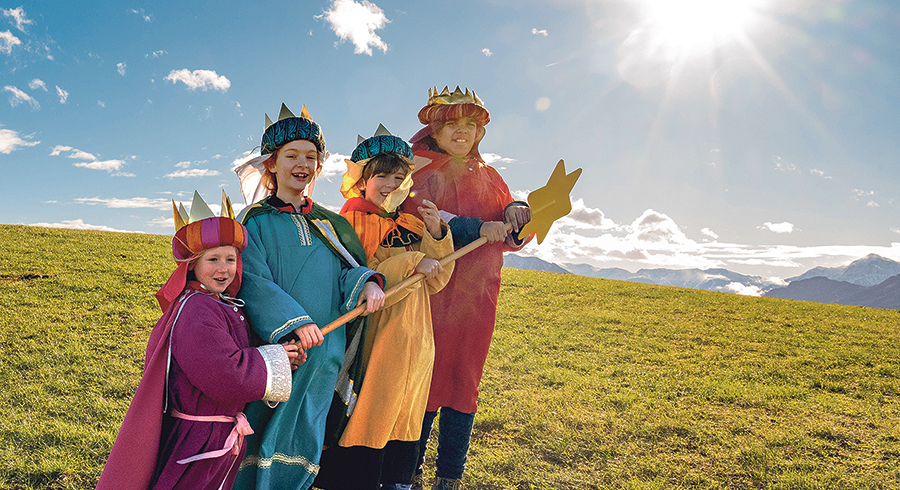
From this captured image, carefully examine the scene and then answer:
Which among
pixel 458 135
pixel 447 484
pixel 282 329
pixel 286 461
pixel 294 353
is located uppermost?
pixel 458 135

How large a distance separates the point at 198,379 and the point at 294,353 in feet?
1.20

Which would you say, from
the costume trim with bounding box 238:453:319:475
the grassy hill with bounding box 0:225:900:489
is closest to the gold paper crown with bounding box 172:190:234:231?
the costume trim with bounding box 238:453:319:475

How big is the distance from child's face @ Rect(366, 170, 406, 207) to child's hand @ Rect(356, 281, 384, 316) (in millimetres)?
537

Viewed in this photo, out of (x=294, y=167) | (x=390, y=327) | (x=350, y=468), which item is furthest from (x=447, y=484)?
(x=294, y=167)

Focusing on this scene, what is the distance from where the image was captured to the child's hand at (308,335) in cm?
204

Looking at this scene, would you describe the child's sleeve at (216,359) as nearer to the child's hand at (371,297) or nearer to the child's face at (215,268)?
the child's face at (215,268)

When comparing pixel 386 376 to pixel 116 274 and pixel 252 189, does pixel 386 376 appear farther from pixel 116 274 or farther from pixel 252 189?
pixel 116 274

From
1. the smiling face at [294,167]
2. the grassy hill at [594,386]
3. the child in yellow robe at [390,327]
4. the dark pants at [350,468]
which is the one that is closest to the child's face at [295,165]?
the smiling face at [294,167]

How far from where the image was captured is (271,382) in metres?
1.93

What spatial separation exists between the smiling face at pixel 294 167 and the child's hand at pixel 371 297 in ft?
1.88

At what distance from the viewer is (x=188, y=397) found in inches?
74.2

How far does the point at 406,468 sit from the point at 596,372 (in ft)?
17.1

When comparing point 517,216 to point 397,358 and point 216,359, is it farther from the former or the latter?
point 216,359

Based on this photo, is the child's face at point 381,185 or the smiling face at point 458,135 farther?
the smiling face at point 458,135
